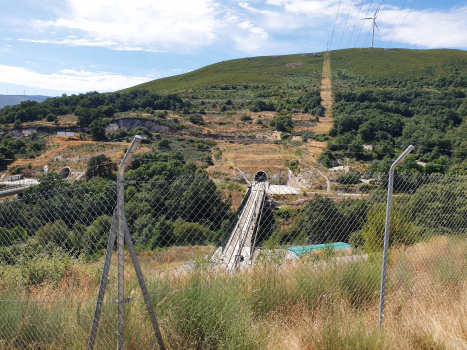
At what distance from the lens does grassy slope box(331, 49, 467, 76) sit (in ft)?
266

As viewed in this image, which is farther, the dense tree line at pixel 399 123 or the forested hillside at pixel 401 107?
the dense tree line at pixel 399 123

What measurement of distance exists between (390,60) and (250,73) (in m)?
39.1

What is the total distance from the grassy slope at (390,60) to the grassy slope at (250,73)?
7.78 metres

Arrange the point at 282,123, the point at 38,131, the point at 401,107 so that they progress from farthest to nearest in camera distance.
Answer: the point at 401,107, the point at 282,123, the point at 38,131

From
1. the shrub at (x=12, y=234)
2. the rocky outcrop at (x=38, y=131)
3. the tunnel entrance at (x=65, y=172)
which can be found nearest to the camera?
the shrub at (x=12, y=234)

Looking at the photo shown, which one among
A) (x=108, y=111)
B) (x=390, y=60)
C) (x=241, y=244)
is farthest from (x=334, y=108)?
(x=241, y=244)

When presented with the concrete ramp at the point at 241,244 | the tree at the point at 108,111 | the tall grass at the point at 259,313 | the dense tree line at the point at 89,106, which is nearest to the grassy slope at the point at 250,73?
the dense tree line at the point at 89,106

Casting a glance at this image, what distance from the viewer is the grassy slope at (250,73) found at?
9019cm

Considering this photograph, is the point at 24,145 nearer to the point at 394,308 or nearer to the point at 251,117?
the point at 251,117

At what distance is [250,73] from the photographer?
3883 inches

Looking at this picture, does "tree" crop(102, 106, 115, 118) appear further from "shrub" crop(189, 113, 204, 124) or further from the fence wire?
the fence wire

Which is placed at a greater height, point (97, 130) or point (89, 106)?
point (89, 106)

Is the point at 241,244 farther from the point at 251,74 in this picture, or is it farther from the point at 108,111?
the point at 251,74

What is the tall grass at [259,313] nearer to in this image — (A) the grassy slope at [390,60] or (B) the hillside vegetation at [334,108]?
(B) the hillside vegetation at [334,108]
